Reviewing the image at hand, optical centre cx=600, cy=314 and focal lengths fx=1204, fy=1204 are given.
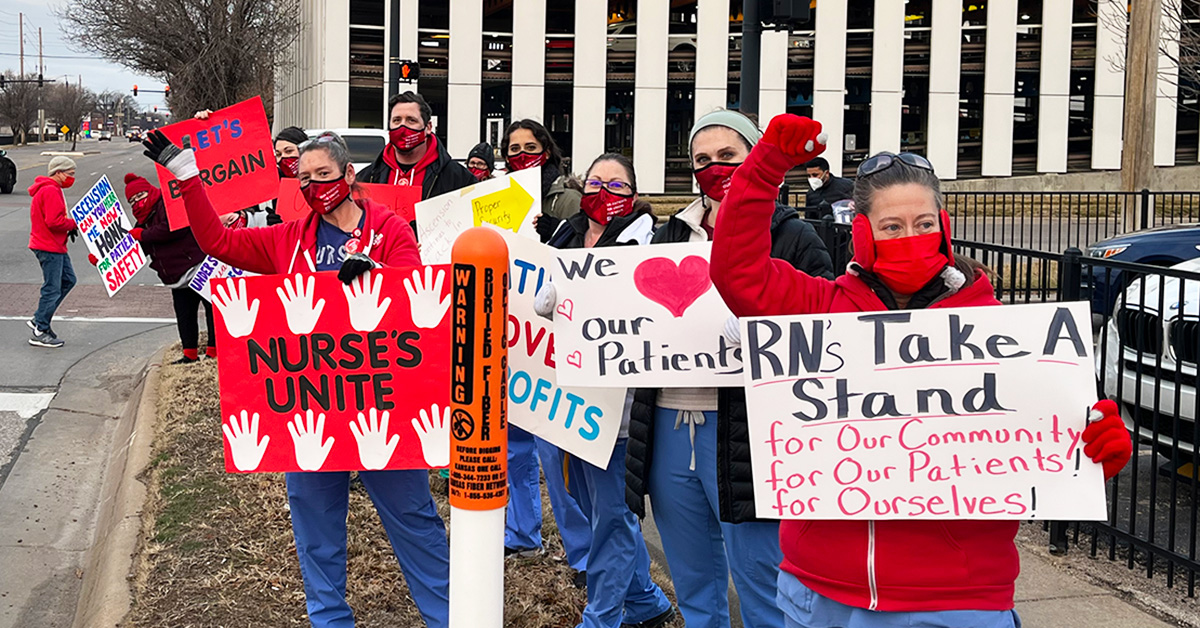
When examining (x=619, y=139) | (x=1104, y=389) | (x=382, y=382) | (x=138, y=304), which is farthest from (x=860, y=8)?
(x=382, y=382)

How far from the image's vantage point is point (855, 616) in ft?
9.29

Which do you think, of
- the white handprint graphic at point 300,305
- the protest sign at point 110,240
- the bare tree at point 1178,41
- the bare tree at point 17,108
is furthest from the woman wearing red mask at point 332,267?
the bare tree at point 17,108

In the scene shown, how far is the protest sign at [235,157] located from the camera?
6762mm

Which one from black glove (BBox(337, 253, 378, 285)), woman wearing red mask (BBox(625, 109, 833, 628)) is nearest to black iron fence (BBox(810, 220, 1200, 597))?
woman wearing red mask (BBox(625, 109, 833, 628))

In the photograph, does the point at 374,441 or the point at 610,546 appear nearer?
the point at 374,441

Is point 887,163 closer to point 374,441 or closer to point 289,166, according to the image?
point 374,441

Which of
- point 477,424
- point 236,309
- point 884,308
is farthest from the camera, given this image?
point 236,309

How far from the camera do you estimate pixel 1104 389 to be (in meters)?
6.35

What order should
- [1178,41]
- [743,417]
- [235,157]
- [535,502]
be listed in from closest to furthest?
1. [743,417]
2. [535,502]
3. [235,157]
4. [1178,41]

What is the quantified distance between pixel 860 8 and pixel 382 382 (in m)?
30.7

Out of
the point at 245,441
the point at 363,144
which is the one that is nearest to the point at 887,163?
the point at 245,441

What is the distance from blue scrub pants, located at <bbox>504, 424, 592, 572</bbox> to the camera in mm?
5312

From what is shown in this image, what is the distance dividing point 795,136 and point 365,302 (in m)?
1.91

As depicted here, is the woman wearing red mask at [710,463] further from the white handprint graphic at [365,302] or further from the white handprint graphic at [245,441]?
the white handprint graphic at [245,441]
